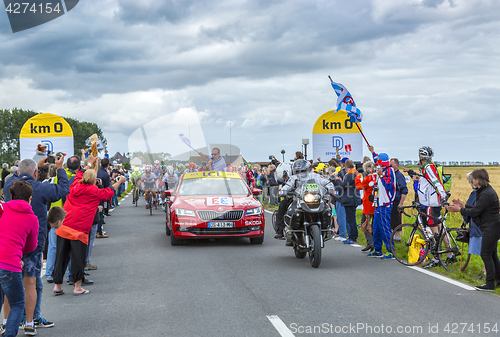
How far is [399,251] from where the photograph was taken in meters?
10.4

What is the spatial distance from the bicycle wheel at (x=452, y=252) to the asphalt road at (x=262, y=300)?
24.0 inches

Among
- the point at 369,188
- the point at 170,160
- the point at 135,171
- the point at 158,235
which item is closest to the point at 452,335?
the point at 369,188

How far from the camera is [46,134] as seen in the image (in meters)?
22.2

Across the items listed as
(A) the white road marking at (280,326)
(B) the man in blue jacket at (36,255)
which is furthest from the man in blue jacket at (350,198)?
(B) the man in blue jacket at (36,255)

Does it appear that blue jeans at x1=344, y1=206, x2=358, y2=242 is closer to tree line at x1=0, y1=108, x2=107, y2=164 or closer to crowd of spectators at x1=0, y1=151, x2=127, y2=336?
crowd of spectators at x1=0, y1=151, x2=127, y2=336

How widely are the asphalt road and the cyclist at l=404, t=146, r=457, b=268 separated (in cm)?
89

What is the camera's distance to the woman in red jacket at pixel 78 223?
24.1 feet

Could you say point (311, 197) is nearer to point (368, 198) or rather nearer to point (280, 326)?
point (368, 198)

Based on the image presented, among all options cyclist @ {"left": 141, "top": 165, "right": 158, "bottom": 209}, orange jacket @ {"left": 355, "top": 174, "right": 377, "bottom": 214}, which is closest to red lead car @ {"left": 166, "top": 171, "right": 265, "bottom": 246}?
orange jacket @ {"left": 355, "top": 174, "right": 377, "bottom": 214}

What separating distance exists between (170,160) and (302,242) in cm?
330

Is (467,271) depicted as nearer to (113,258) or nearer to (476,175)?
(476,175)

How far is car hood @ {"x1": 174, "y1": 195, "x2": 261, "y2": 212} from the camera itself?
465 inches

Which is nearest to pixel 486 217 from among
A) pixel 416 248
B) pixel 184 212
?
pixel 416 248

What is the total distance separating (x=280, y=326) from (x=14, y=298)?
2.61 metres
